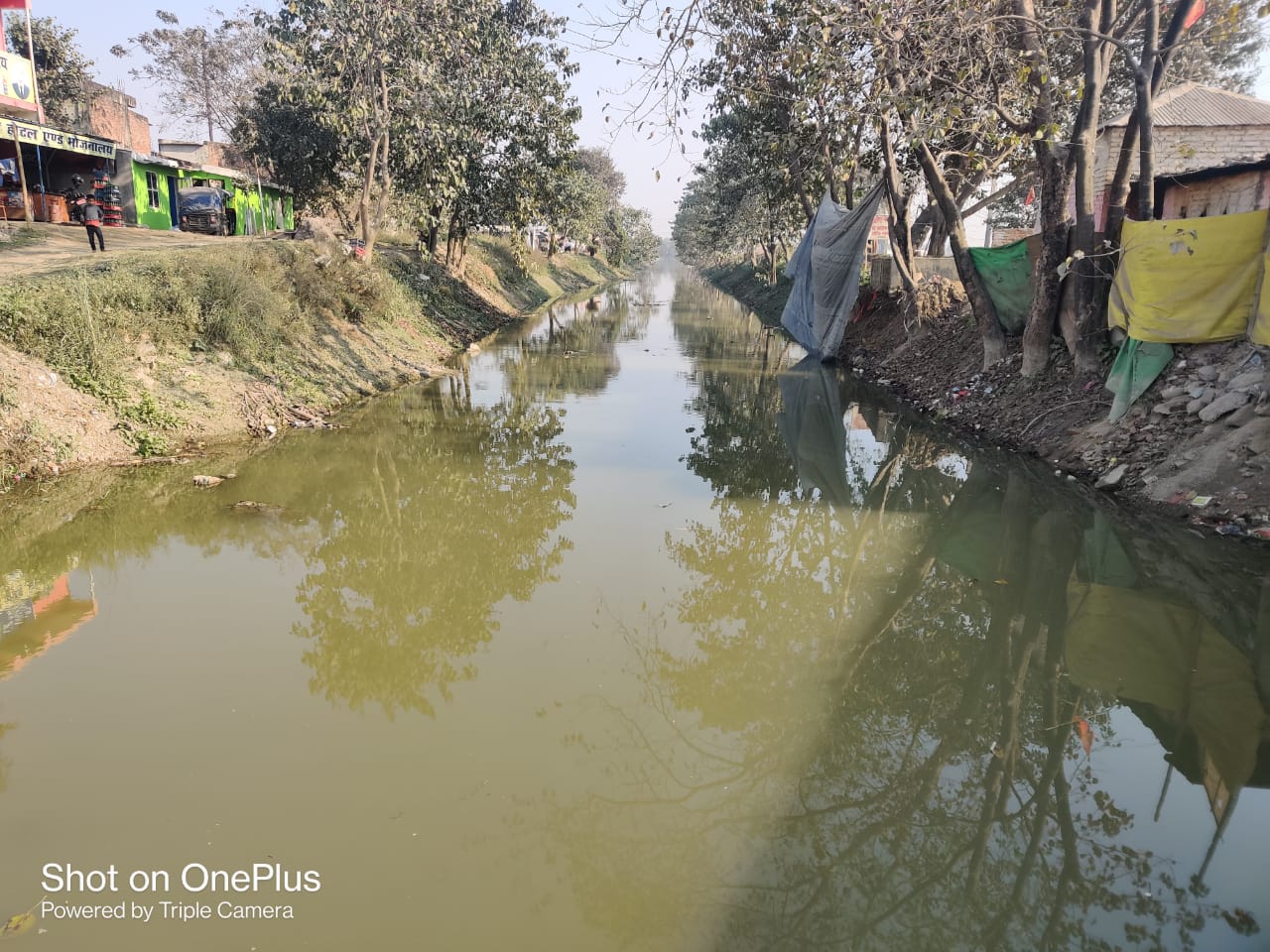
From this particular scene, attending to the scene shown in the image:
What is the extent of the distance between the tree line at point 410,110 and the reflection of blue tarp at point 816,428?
760cm

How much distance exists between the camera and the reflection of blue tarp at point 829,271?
1513cm

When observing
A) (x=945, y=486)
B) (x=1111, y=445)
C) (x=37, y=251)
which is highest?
(x=37, y=251)

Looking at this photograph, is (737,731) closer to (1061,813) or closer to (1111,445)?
(1061,813)

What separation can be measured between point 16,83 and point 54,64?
11.4 meters

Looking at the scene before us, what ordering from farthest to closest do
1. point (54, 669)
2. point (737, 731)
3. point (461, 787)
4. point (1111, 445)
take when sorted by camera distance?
point (1111, 445) → point (54, 669) → point (737, 731) → point (461, 787)

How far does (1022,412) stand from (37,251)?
15.3 meters

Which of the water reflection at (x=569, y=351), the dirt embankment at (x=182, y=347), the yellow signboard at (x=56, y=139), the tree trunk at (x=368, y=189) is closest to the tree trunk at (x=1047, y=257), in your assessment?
the water reflection at (x=569, y=351)

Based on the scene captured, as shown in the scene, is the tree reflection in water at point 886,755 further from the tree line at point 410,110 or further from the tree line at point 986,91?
the tree line at point 410,110

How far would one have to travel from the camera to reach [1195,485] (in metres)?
7.04

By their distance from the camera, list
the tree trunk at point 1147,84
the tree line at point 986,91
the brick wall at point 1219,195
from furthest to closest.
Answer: the brick wall at point 1219,195 → the tree trunk at point 1147,84 → the tree line at point 986,91

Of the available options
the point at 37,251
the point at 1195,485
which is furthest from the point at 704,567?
the point at 37,251

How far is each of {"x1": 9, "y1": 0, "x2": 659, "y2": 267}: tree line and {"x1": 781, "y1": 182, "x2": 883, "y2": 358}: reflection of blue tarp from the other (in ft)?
21.5

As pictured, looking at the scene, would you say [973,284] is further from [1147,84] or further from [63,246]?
[63,246]

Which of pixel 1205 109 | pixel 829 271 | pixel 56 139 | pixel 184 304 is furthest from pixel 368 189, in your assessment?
pixel 1205 109
